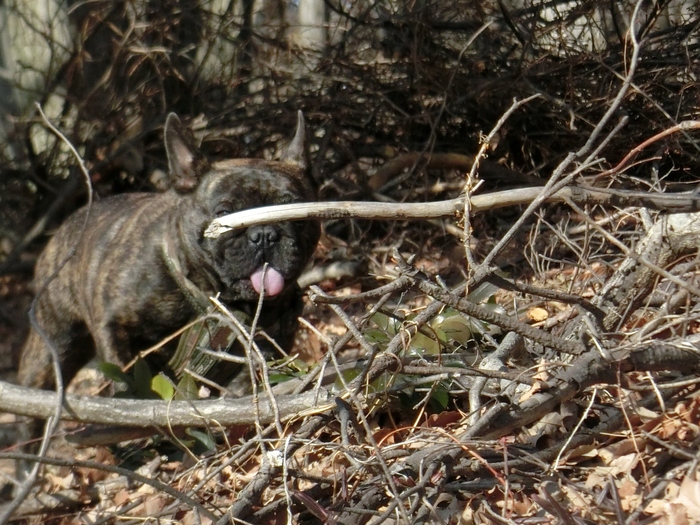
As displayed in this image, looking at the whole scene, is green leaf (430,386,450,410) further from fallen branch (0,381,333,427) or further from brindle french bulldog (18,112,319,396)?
brindle french bulldog (18,112,319,396)

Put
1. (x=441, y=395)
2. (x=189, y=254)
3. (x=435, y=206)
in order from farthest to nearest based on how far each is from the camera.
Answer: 1. (x=189, y=254)
2. (x=441, y=395)
3. (x=435, y=206)

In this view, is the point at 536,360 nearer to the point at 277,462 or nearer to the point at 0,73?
the point at 277,462

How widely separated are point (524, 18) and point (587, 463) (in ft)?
12.1

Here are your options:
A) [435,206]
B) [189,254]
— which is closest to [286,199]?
[189,254]

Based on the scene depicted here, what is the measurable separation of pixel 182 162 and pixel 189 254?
61 cm

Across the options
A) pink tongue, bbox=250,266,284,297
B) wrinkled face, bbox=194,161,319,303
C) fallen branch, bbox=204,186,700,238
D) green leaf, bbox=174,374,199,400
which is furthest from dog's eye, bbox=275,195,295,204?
fallen branch, bbox=204,186,700,238

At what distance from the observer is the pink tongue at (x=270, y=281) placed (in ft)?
16.6

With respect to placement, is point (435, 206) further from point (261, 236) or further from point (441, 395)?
point (261, 236)

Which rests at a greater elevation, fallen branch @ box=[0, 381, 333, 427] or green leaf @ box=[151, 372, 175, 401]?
fallen branch @ box=[0, 381, 333, 427]

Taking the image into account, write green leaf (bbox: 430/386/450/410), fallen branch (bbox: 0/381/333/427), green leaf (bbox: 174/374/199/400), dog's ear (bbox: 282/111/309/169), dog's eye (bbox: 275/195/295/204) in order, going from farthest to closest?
dog's ear (bbox: 282/111/309/169) → dog's eye (bbox: 275/195/295/204) → green leaf (bbox: 174/374/199/400) → green leaf (bbox: 430/386/450/410) → fallen branch (bbox: 0/381/333/427)

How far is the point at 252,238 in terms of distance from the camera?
5.06 metres

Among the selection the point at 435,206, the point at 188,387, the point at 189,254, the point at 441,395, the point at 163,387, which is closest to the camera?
the point at 435,206

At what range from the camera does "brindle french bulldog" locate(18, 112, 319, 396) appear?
16.8 feet

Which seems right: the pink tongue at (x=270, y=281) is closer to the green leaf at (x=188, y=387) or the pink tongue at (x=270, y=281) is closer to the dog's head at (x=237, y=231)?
the dog's head at (x=237, y=231)
